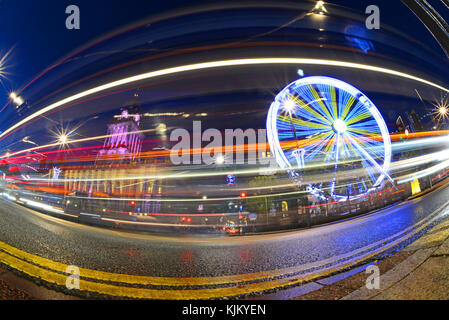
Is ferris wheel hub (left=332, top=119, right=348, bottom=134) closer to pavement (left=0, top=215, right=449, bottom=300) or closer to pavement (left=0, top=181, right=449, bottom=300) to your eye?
pavement (left=0, top=181, right=449, bottom=300)

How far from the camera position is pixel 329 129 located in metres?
13.0

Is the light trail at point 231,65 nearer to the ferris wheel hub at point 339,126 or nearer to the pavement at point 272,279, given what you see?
the ferris wheel hub at point 339,126

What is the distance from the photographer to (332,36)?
8992mm

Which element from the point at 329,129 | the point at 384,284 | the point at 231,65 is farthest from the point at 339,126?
the point at 384,284

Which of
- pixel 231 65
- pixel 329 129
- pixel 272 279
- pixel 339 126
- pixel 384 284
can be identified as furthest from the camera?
pixel 339 126

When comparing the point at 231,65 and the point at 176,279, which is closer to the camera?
the point at 176,279

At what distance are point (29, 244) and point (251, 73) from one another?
11178mm

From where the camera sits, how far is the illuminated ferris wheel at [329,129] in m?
11.7

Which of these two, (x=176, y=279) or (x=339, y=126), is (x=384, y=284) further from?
(x=339, y=126)

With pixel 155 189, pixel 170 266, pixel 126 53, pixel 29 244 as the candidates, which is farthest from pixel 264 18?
pixel 155 189

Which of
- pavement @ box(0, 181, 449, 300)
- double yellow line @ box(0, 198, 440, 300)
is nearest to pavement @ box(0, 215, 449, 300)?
pavement @ box(0, 181, 449, 300)

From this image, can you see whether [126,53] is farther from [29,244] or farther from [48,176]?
[48,176]

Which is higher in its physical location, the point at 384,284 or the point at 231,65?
the point at 231,65

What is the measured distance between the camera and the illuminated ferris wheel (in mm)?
11703
